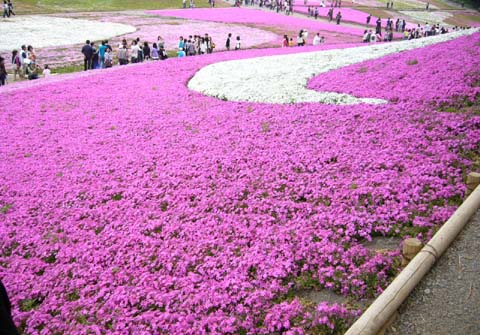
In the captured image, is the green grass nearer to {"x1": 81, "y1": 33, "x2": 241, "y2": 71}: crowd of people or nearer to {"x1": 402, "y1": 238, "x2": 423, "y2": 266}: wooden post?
{"x1": 81, "y1": 33, "x2": 241, "y2": 71}: crowd of people

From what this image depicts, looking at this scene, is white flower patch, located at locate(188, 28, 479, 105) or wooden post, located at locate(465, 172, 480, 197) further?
white flower patch, located at locate(188, 28, 479, 105)

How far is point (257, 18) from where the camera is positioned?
59.9 meters

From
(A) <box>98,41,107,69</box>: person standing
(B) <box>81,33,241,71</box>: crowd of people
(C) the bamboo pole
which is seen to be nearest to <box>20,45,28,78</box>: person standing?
(B) <box>81,33,241,71</box>: crowd of people

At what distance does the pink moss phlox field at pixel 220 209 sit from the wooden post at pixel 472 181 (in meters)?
0.30

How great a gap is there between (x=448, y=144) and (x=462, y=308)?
5.54m

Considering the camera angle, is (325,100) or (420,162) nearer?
(420,162)

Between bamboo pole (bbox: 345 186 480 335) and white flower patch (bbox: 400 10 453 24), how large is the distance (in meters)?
72.5

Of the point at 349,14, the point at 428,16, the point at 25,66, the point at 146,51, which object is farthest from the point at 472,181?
the point at 428,16

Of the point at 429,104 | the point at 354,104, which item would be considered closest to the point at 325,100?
the point at 354,104

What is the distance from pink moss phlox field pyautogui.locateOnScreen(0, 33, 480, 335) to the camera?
251 inches

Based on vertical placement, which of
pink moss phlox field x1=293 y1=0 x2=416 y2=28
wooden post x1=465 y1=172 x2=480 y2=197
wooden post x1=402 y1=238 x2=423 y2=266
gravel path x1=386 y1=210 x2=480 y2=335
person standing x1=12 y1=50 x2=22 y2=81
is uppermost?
pink moss phlox field x1=293 y1=0 x2=416 y2=28

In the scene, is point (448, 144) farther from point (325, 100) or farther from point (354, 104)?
point (325, 100)

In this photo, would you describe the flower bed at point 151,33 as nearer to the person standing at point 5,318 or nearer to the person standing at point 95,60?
the person standing at point 95,60

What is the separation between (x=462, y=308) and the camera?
552 centimetres
